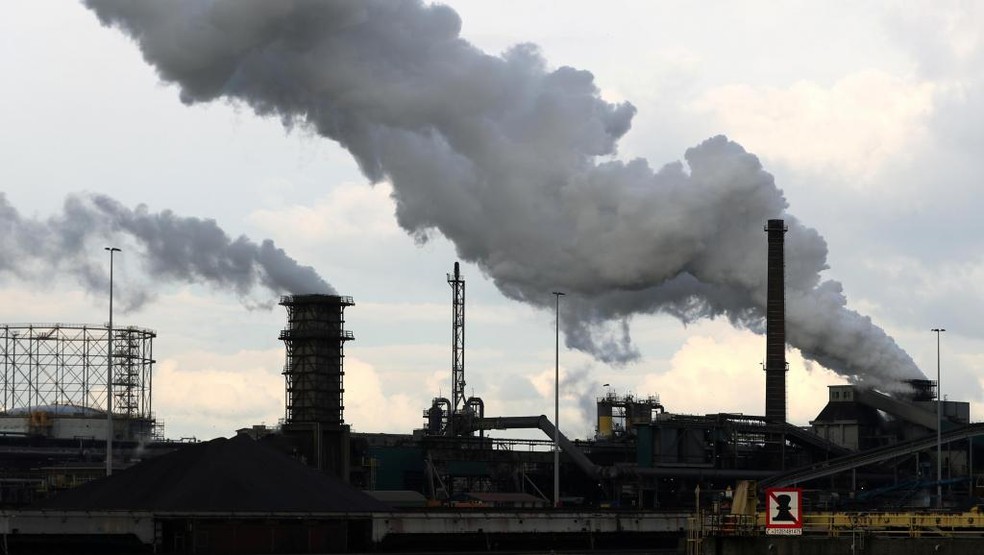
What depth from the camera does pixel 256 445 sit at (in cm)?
9069

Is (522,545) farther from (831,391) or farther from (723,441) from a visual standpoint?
(831,391)

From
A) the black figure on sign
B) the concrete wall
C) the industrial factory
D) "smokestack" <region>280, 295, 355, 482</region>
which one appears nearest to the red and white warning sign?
the black figure on sign

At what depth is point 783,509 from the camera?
166 ft

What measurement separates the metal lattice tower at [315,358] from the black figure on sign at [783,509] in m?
97.8

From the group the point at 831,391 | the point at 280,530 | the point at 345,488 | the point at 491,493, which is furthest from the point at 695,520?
the point at 831,391

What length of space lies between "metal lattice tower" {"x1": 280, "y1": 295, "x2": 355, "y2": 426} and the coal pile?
53994 millimetres

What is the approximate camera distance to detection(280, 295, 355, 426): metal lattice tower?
14588 cm

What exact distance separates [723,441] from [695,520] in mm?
113077

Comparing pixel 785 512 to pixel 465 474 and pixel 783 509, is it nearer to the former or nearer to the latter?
pixel 783 509

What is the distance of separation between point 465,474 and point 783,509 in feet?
368

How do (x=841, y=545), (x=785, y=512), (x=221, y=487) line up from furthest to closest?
1. (x=221, y=487)
2. (x=785, y=512)
3. (x=841, y=545)

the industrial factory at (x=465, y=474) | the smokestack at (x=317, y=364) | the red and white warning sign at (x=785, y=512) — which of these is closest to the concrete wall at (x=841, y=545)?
the red and white warning sign at (x=785, y=512)

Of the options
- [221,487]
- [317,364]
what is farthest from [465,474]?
[221,487]

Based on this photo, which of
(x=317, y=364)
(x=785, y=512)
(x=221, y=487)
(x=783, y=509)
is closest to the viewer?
(x=783, y=509)
